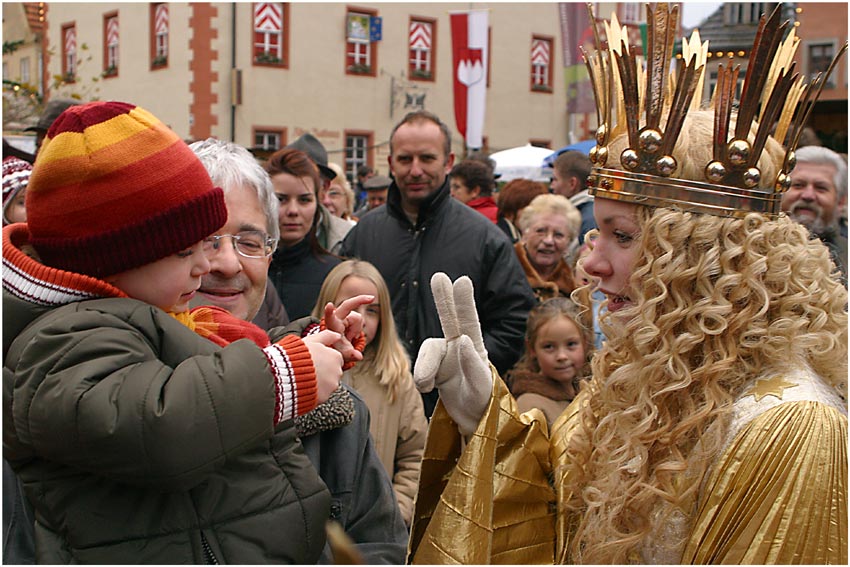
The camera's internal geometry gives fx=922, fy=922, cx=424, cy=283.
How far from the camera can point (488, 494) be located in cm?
209

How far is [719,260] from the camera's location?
1936mm

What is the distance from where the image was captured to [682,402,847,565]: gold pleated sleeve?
5.58ft

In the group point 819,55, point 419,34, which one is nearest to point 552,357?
point 419,34

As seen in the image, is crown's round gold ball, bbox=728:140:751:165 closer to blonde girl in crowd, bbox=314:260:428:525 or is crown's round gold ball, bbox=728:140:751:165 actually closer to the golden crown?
the golden crown

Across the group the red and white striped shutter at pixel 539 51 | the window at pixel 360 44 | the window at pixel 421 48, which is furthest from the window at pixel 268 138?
the red and white striped shutter at pixel 539 51

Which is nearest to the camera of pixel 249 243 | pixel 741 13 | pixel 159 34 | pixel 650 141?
pixel 650 141

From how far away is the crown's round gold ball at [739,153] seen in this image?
193cm

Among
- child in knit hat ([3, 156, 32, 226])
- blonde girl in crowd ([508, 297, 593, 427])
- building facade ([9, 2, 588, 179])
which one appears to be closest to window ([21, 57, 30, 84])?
building facade ([9, 2, 588, 179])

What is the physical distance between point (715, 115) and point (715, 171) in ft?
0.40

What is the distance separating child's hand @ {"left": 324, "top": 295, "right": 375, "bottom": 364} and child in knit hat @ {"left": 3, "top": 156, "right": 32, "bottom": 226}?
234cm

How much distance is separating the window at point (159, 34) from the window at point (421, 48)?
573 centimetres

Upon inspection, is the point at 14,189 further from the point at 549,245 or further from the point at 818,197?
the point at 818,197

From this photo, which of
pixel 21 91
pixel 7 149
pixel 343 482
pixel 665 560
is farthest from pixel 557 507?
pixel 21 91

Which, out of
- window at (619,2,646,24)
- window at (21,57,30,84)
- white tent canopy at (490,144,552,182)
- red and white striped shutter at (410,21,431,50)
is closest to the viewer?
white tent canopy at (490,144,552,182)
